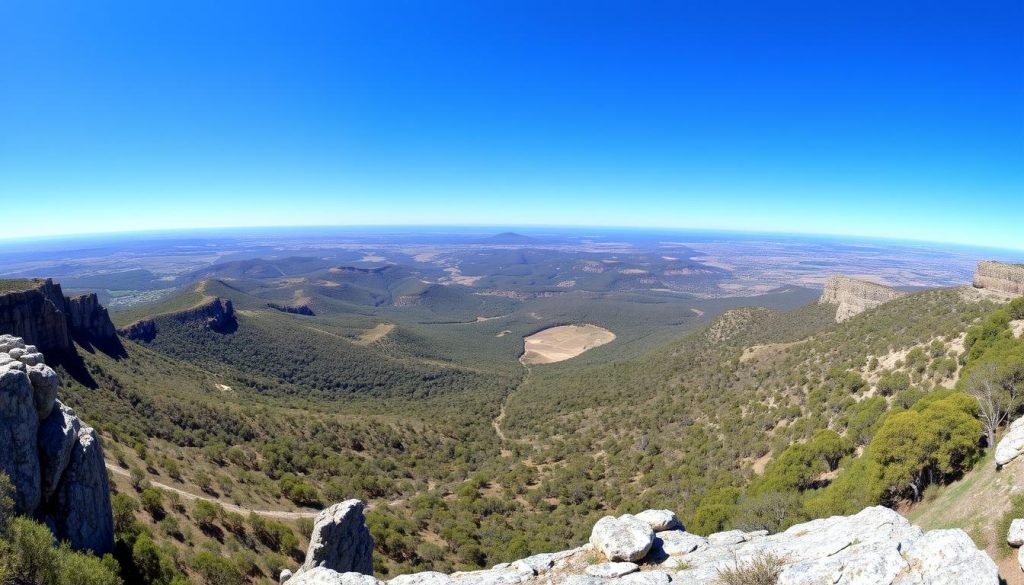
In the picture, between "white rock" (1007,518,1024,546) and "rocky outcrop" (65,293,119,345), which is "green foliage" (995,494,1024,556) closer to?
"white rock" (1007,518,1024,546)

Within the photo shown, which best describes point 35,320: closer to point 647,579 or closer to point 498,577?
point 498,577

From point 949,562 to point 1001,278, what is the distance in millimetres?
49034

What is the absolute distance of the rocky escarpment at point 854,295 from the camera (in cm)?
5744

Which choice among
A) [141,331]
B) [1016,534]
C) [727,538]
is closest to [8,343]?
[727,538]

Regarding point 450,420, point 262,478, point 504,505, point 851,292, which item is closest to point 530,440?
point 450,420

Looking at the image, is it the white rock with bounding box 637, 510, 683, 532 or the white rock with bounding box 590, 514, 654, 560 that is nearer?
the white rock with bounding box 590, 514, 654, 560

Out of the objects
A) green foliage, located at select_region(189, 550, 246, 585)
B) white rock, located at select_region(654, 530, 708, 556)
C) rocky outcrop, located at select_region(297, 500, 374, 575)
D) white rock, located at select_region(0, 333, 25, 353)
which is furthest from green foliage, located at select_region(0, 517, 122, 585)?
white rock, located at select_region(654, 530, 708, 556)

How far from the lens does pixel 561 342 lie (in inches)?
5522

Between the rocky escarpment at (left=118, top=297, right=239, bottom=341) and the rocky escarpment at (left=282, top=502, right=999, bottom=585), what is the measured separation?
84.4 metres

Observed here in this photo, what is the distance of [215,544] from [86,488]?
8112 mm

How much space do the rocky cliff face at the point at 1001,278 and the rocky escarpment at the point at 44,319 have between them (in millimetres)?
87279

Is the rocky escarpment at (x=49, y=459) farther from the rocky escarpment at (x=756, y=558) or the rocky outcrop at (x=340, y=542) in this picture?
the rocky escarpment at (x=756, y=558)

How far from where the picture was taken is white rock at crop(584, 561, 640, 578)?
10977 mm

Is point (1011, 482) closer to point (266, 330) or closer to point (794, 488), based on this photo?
point (794, 488)
